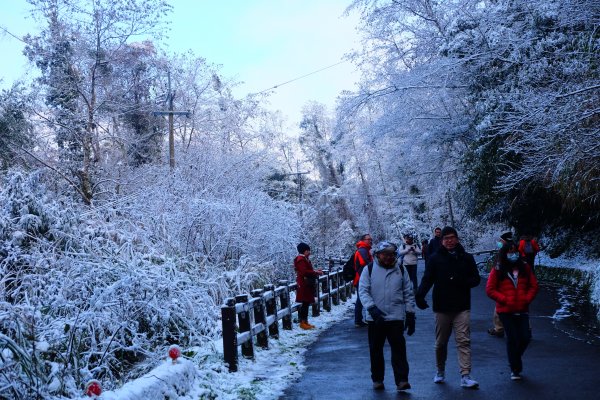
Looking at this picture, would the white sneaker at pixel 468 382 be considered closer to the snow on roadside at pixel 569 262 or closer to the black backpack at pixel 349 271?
the black backpack at pixel 349 271

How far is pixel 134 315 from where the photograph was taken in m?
9.42

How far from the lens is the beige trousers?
7.70 m

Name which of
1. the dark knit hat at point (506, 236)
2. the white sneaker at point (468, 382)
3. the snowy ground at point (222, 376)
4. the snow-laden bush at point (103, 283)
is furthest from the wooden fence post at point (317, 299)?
the white sneaker at point (468, 382)

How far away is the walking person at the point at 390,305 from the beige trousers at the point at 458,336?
0.47 metres

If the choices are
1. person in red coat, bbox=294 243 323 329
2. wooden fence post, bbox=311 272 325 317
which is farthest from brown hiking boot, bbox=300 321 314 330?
wooden fence post, bbox=311 272 325 317

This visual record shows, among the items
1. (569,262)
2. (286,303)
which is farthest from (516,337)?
(569,262)

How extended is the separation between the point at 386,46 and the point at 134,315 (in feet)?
74.2

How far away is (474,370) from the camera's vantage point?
8711 millimetres

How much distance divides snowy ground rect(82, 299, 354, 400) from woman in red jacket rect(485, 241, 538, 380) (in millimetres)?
2931

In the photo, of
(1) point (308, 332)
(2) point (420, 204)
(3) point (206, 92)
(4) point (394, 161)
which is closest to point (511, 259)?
(1) point (308, 332)

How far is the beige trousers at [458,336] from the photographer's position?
770 centimetres

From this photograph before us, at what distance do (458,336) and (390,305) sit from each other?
0.99 m

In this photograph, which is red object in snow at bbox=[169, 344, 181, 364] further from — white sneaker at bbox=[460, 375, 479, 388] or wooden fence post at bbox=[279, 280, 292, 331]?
wooden fence post at bbox=[279, 280, 292, 331]

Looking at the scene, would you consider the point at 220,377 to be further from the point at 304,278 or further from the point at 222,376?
the point at 304,278
